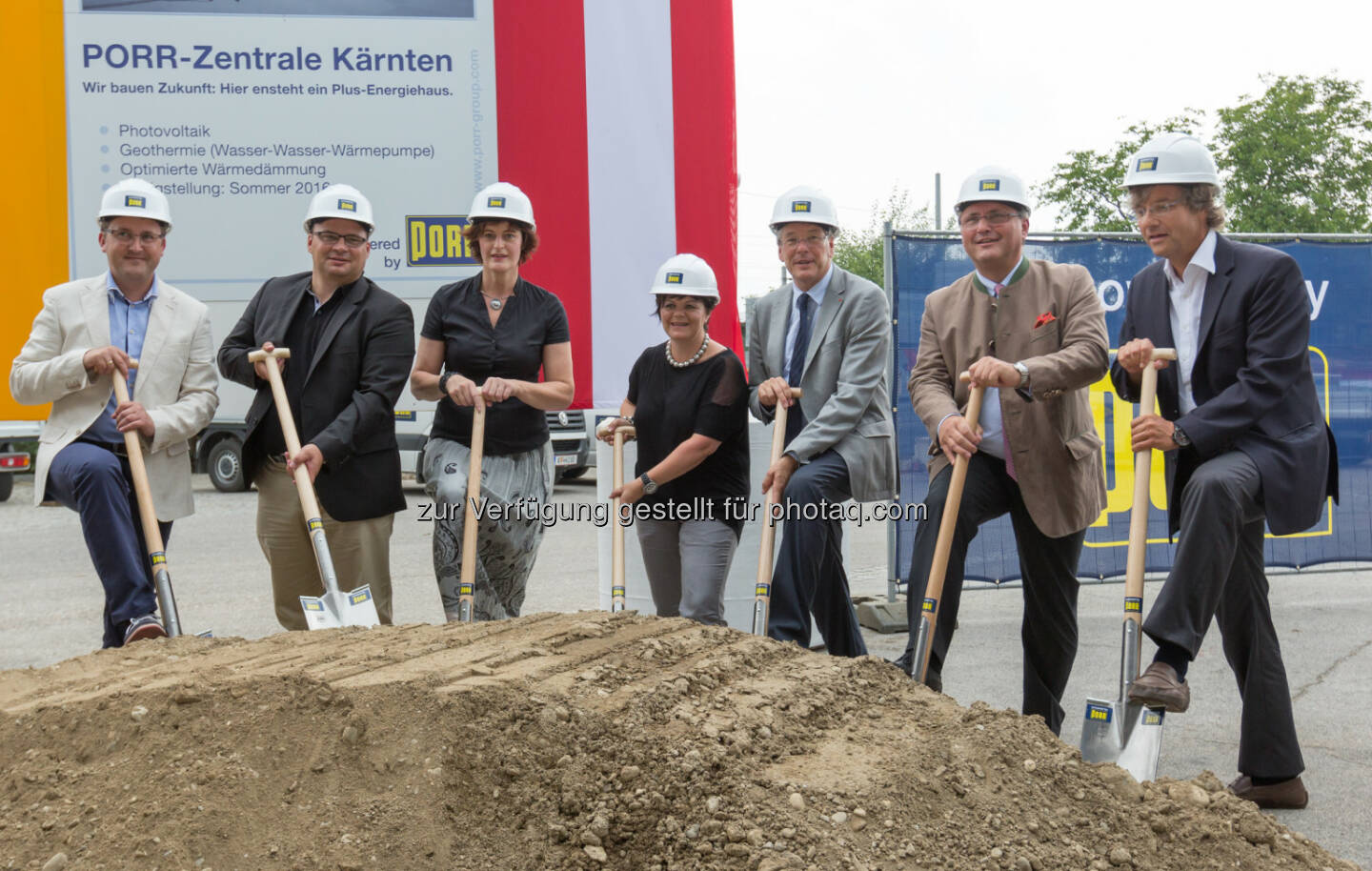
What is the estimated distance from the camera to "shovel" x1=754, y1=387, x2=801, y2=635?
16.8 feet

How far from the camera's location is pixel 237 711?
11.3 ft

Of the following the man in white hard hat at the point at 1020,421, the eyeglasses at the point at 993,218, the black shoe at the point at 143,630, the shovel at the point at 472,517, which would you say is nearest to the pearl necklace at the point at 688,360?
the shovel at the point at 472,517

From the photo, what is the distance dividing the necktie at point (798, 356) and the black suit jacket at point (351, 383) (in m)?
1.68

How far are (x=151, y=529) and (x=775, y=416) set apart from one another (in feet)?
8.73

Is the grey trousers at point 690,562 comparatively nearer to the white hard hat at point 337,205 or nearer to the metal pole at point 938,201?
the white hard hat at point 337,205

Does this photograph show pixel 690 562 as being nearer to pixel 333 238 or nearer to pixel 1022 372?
pixel 1022 372

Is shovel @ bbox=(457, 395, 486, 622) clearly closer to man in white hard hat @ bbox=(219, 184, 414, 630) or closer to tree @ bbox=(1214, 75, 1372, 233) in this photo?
man in white hard hat @ bbox=(219, 184, 414, 630)

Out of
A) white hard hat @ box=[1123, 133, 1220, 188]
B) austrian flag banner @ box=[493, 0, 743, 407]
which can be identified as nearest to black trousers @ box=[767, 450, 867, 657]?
white hard hat @ box=[1123, 133, 1220, 188]

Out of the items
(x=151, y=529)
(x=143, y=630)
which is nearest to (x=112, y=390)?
(x=151, y=529)

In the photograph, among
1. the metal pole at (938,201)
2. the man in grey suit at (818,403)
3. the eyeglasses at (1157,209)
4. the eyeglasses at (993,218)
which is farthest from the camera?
the metal pole at (938,201)

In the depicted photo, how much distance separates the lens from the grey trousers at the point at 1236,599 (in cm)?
398

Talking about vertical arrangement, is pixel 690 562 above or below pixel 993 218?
below

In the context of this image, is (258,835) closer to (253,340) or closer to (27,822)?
(27,822)

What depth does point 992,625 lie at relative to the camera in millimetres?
7508
